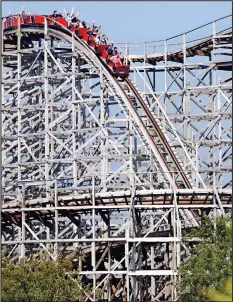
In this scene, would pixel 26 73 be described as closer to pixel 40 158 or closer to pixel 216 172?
pixel 40 158

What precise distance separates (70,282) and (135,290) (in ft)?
8.49

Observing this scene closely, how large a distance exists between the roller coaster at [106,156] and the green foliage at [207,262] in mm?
1613

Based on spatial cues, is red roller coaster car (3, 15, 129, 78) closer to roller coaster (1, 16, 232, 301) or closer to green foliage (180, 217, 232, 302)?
roller coaster (1, 16, 232, 301)

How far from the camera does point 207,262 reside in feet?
103

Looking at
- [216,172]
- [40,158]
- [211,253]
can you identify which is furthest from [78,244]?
[211,253]

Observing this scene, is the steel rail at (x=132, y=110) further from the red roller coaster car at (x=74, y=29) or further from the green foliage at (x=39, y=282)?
the green foliage at (x=39, y=282)

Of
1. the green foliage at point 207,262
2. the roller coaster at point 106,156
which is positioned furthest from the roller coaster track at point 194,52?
the green foliage at point 207,262

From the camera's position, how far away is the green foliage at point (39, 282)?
32906mm

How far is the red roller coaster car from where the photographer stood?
4128 centimetres

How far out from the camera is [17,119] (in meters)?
41.2

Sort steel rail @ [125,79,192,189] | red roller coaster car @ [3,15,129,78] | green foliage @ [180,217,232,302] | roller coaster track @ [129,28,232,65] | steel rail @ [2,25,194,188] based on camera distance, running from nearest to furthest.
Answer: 1. green foliage @ [180,217,232,302]
2. steel rail @ [2,25,194,188]
3. steel rail @ [125,79,192,189]
4. roller coaster track @ [129,28,232,65]
5. red roller coaster car @ [3,15,129,78]

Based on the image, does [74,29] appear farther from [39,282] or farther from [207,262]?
[207,262]

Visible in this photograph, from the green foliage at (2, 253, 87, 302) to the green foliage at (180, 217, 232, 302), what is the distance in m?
3.65

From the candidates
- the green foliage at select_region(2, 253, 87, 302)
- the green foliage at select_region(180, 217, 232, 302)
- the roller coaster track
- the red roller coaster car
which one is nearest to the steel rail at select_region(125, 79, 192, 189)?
the red roller coaster car
